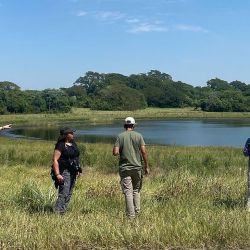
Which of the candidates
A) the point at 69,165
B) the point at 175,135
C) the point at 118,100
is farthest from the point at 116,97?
the point at 69,165

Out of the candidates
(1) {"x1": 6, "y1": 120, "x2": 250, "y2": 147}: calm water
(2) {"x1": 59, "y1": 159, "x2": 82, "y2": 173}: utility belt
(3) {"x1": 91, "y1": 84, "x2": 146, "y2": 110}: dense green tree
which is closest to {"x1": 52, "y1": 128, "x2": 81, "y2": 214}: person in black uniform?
(2) {"x1": 59, "y1": 159, "x2": 82, "y2": 173}: utility belt

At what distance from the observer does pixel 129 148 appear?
807 centimetres

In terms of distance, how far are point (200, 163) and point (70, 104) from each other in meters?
115

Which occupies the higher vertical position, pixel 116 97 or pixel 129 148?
pixel 116 97

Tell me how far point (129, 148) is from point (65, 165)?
3.53ft

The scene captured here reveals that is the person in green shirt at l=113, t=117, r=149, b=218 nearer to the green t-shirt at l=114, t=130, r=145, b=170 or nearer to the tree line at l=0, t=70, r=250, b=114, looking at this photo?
the green t-shirt at l=114, t=130, r=145, b=170

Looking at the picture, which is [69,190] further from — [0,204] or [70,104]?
[70,104]

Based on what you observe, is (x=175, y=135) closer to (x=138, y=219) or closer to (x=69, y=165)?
(x=69, y=165)

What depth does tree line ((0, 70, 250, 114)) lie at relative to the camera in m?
126

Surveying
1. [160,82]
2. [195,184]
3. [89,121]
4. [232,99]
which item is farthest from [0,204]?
[160,82]

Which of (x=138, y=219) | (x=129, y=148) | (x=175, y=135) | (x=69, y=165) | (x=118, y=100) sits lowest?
(x=175, y=135)

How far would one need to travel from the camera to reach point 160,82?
186 m

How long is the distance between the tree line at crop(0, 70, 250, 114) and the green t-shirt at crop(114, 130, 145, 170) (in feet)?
371

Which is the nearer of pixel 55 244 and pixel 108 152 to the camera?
pixel 55 244
